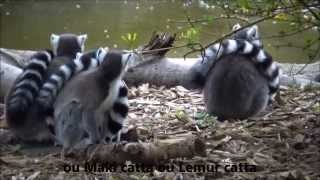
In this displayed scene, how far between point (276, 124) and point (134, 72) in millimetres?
2845

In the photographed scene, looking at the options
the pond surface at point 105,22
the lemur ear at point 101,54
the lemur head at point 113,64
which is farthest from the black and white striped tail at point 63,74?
the pond surface at point 105,22

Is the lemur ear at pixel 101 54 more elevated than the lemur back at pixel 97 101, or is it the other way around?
the lemur ear at pixel 101 54

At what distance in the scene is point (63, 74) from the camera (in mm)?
5074

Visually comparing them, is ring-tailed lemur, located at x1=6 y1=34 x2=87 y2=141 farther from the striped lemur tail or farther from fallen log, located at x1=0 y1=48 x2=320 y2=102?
fallen log, located at x1=0 y1=48 x2=320 y2=102

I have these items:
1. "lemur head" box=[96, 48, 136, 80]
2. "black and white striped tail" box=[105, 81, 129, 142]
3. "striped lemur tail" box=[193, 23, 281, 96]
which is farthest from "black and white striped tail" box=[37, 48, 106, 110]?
"striped lemur tail" box=[193, 23, 281, 96]

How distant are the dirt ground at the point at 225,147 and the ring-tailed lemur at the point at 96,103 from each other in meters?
0.19

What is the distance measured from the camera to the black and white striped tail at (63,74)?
16.4ft

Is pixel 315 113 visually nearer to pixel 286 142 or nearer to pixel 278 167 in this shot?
pixel 286 142

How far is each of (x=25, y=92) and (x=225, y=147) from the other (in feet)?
5.72

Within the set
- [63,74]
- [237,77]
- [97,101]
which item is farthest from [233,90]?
[63,74]

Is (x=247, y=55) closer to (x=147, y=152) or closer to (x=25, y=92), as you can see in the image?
(x=25, y=92)

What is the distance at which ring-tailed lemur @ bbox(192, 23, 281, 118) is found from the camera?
18.4 ft

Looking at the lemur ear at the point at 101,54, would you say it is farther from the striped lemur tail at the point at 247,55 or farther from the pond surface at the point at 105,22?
the pond surface at the point at 105,22

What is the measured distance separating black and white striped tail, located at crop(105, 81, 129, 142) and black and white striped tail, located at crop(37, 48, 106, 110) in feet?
1.17
